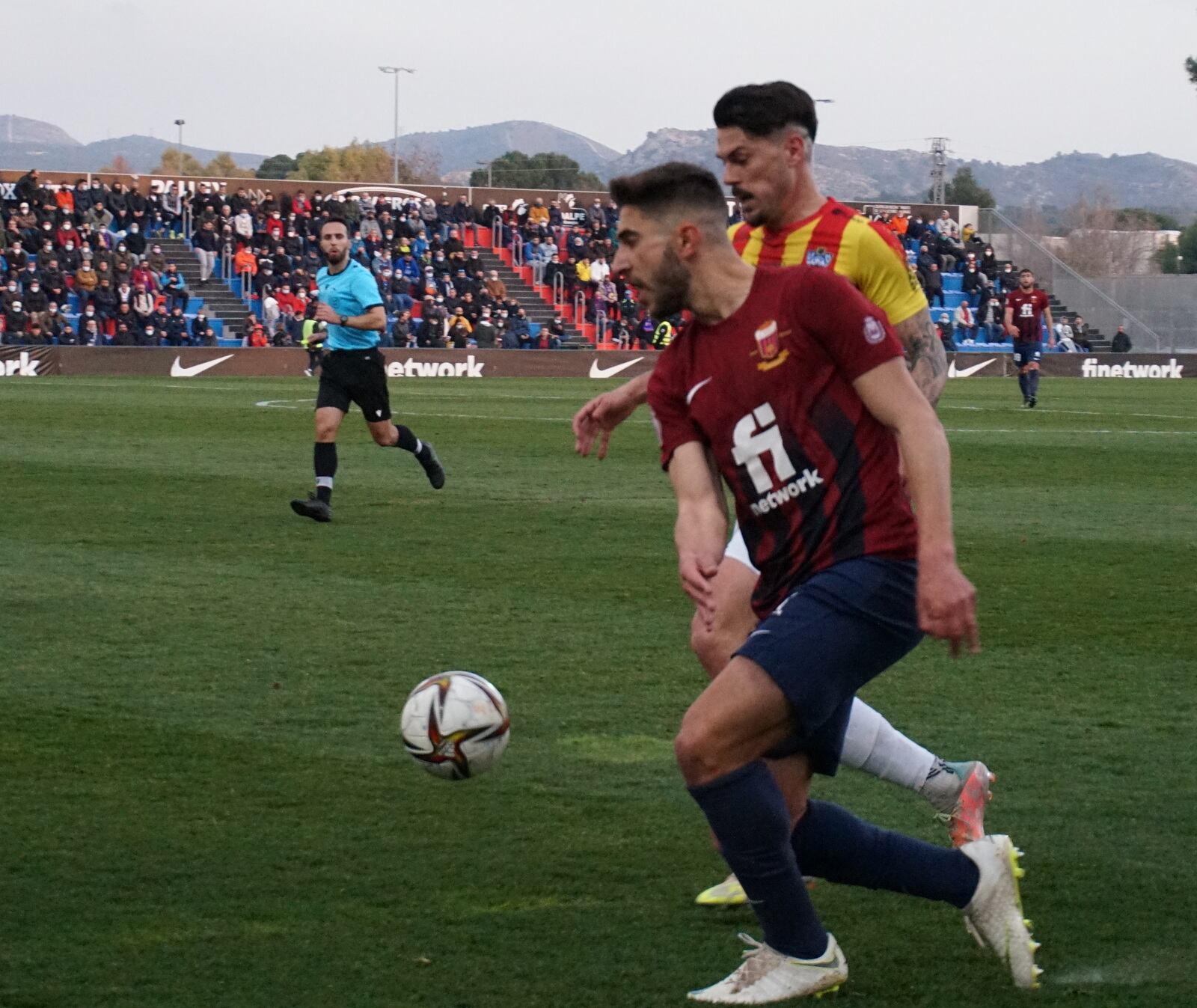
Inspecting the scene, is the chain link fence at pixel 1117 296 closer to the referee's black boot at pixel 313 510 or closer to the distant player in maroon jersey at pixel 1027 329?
the distant player in maroon jersey at pixel 1027 329

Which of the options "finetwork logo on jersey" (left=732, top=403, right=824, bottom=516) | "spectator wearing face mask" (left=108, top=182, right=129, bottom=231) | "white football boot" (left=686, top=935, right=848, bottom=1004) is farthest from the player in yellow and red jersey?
"spectator wearing face mask" (left=108, top=182, right=129, bottom=231)

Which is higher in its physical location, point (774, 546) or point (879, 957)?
point (774, 546)

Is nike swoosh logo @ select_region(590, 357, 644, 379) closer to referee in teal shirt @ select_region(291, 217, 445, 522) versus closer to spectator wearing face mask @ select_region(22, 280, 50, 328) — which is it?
spectator wearing face mask @ select_region(22, 280, 50, 328)

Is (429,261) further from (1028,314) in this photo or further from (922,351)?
(922,351)

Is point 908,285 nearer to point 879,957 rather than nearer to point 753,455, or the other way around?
point 753,455

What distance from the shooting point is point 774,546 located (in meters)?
3.74

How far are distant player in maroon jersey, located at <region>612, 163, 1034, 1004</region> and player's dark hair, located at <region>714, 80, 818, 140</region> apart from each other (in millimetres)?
839

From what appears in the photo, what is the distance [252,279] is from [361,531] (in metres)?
30.8

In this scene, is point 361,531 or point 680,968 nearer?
point 680,968

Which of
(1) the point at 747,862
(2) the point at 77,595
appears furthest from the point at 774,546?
(2) the point at 77,595

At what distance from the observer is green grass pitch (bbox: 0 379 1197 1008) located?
3.92 meters

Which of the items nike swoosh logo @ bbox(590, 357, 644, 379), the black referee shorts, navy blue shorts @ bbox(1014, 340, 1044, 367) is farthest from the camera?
nike swoosh logo @ bbox(590, 357, 644, 379)

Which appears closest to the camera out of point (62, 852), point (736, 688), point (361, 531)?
point (736, 688)

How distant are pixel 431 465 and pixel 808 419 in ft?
33.9
